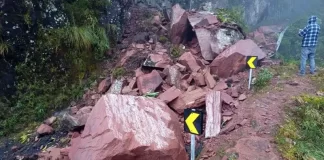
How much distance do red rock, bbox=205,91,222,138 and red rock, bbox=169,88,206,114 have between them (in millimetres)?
168

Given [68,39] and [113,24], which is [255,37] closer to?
[113,24]

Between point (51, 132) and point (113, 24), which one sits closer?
point (51, 132)

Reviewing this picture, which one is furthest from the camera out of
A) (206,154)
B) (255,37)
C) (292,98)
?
(255,37)

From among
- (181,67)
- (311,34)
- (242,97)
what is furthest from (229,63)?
(311,34)

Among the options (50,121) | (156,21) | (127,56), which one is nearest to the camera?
(50,121)

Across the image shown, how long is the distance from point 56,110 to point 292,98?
5.62 m

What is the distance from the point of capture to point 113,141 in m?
3.93

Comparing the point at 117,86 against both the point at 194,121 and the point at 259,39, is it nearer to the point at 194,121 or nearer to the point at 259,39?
the point at 194,121

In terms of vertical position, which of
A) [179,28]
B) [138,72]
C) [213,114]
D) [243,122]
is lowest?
[243,122]

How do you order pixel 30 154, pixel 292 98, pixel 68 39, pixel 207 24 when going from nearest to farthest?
pixel 30 154
pixel 292 98
pixel 68 39
pixel 207 24

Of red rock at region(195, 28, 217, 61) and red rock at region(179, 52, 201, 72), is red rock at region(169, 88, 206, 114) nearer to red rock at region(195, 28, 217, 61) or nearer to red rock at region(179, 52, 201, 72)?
red rock at region(179, 52, 201, 72)

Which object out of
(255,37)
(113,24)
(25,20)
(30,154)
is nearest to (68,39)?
(25,20)

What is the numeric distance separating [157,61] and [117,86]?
1.28 metres

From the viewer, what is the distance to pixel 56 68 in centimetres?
724
